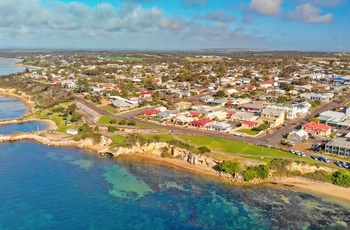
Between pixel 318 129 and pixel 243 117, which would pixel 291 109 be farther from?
pixel 318 129

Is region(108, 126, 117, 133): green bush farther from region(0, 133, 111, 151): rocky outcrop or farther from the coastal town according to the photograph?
region(0, 133, 111, 151): rocky outcrop

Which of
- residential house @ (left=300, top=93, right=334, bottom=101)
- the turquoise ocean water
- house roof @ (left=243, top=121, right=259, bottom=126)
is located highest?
residential house @ (left=300, top=93, right=334, bottom=101)

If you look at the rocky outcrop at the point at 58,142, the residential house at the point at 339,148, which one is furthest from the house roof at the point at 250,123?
the rocky outcrop at the point at 58,142

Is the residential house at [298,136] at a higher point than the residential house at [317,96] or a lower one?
lower

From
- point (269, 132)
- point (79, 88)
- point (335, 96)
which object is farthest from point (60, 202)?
point (335, 96)

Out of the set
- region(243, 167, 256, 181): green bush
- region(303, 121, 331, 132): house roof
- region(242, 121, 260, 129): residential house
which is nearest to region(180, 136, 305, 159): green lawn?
region(243, 167, 256, 181): green bush

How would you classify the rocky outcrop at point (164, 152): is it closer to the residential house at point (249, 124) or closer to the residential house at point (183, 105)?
the residential house at point (249, 124)

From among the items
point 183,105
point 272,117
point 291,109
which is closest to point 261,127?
point 272,117
